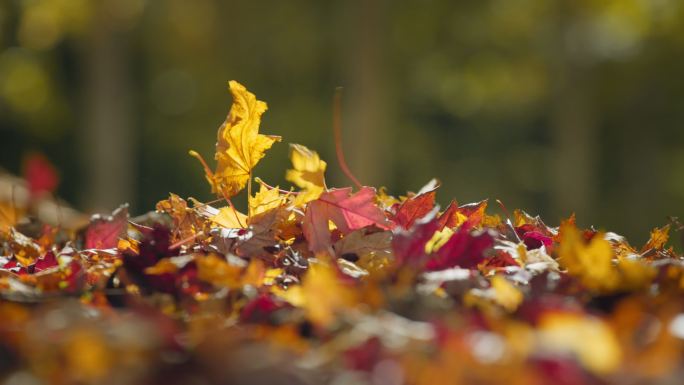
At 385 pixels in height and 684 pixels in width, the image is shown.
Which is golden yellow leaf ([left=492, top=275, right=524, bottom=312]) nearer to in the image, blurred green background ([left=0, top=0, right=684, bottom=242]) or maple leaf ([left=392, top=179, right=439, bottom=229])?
maple leaf ([left=392, top=179, right=439, bottom=229])

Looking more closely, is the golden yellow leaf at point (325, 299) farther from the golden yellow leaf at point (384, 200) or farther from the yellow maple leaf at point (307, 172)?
the golden yellow leaf at point (384, 200)

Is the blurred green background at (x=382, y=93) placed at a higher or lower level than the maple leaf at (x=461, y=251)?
lower

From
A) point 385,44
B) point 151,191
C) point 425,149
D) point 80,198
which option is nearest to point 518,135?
point 425,149

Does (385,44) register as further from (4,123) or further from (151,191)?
(4,123)

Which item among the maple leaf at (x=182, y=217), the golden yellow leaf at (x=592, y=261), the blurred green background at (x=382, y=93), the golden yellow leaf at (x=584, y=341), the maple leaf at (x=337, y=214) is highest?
the golden yellow leaf at (x=584, y=341)

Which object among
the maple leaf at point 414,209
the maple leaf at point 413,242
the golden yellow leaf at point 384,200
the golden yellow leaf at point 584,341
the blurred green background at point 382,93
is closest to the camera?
the golden yellow leaf at point 584,341

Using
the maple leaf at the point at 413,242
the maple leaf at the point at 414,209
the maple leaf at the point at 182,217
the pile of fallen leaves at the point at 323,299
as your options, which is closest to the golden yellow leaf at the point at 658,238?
the pile of fallen leaves at the point at 323,299

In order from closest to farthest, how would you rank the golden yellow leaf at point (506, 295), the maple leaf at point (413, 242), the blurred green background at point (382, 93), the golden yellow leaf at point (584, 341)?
the golden yellow leaf at point (584, 341), the golden yellow leaf at point (506, 295), the maple leaf at point (413, 242), the blurred green background at point (382, 93)
